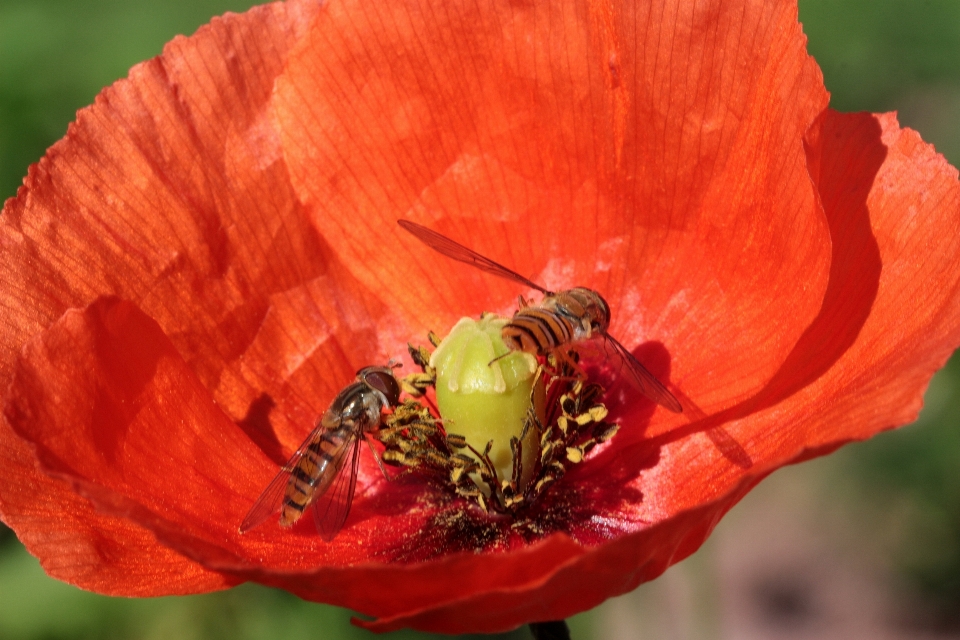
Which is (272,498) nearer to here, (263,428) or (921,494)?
(263,428)

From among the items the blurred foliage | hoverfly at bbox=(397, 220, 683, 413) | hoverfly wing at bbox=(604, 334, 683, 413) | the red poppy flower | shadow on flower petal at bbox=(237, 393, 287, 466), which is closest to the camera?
the red poppy flower

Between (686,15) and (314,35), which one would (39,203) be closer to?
(314,35)

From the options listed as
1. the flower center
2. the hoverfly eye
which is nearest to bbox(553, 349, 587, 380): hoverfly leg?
the flower center

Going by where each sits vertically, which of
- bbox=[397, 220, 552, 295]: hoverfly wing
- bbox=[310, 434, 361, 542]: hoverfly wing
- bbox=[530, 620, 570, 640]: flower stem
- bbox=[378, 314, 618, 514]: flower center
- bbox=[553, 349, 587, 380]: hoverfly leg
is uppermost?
bbox=[397, 220, 552, 295]: hoverfly wing

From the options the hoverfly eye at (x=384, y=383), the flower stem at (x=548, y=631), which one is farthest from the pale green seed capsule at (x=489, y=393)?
the flower stem at (x=548, y=631)

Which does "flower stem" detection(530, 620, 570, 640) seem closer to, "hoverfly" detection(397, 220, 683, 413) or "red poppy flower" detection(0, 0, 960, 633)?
"red poppy flower" detection(0, 0, 960, 633)

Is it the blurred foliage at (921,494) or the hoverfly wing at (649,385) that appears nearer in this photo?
the hoverfly wing at (649,385)

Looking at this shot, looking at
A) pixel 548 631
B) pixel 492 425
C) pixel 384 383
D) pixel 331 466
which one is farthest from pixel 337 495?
pixel 548 631

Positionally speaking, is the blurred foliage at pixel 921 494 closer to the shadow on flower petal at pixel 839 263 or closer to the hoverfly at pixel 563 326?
the shadow on flower petal at pixel 839 263
